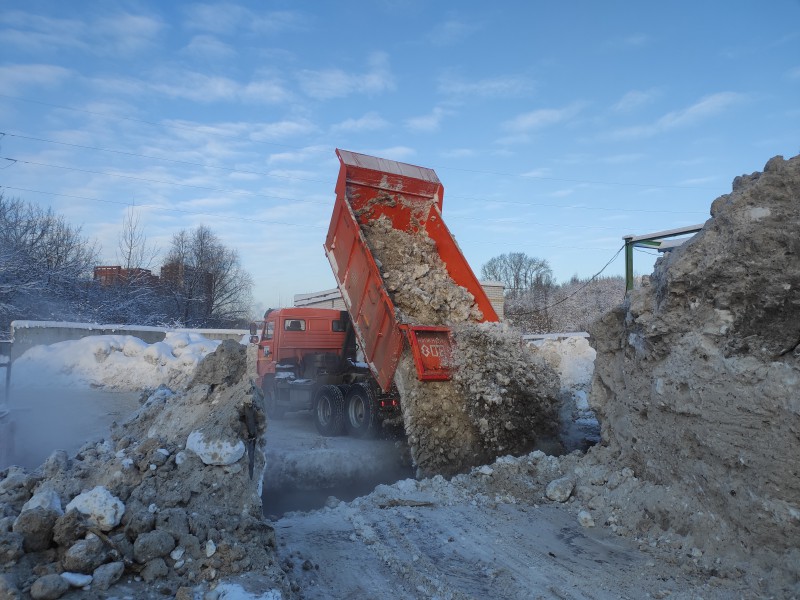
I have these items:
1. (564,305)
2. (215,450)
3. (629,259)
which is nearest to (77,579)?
(215,450)

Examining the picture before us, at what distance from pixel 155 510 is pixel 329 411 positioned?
7127 mm

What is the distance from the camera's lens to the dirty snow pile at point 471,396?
7840 millimetres

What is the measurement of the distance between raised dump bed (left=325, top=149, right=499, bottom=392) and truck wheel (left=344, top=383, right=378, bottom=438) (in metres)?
0.83

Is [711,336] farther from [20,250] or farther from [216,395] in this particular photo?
[20,250]

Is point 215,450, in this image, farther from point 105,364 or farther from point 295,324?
point 105,364

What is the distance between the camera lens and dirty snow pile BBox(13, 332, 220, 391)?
1606cm

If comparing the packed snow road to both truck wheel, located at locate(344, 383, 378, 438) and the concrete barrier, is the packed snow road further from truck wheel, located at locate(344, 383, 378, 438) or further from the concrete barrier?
the concrete barrier

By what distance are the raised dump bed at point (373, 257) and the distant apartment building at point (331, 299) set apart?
28.0ft

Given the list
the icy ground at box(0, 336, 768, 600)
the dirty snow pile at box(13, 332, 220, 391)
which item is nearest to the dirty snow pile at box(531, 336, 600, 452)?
the icy ground at box(0, 336, 768, 600)

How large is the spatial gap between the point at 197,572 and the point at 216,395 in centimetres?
201

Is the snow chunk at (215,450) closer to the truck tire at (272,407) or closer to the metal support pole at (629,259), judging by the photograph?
the truck tire at (272,407)

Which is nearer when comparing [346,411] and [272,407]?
[346,411]

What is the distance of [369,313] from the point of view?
9.23 m

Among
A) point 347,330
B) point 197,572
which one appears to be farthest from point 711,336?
point 347,330
